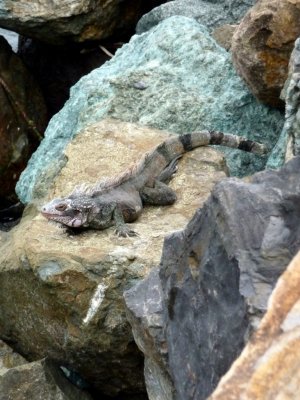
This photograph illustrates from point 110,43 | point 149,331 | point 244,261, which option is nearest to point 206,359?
point 244,261

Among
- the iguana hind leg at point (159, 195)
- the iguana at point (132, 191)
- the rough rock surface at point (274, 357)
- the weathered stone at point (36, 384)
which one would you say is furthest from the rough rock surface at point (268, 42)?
the rough rock surface at point (274, 357)

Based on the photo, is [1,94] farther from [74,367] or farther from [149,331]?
[149,331]

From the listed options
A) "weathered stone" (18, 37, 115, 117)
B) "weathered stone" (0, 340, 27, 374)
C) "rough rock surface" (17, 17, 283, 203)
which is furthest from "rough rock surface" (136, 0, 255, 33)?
"weathered stone" (0, 340, 27, 374)

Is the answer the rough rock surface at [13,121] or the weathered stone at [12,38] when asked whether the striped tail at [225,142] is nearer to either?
the rough rock surface at [13,121]

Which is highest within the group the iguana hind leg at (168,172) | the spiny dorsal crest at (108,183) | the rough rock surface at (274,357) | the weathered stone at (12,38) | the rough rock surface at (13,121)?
the rough rock surface at (274,357)

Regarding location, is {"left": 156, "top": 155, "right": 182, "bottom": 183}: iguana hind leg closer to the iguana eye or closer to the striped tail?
the striped tail

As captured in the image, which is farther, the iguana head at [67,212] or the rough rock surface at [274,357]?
the iguana head at [67,212]
